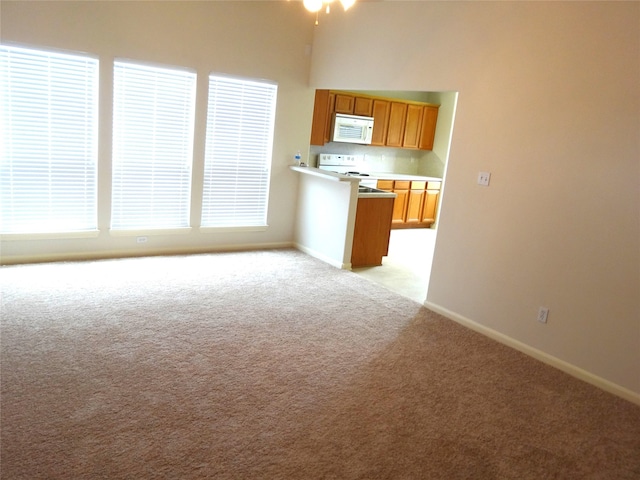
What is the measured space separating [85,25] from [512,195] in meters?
3.93

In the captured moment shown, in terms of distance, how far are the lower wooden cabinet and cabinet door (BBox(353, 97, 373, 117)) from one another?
1124 millimetres

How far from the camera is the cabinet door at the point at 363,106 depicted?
7739mm

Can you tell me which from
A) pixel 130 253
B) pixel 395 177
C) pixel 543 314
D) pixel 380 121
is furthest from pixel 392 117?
pixel 543 314

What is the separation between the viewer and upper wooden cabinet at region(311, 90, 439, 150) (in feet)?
24.9

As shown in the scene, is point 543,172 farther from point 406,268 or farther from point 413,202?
point 413,202

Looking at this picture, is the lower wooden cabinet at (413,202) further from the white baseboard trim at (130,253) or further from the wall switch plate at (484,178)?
the wall switch plate at (484,178)

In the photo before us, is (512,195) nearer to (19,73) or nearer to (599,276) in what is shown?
(599,276)

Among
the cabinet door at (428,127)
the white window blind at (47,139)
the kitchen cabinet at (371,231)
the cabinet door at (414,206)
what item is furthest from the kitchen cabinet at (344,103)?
the white window blind at (47,139)

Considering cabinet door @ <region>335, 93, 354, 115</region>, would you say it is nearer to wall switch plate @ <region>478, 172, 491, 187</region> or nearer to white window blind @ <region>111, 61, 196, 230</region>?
white window blind @ <region>111, 61, 196, 230</region>

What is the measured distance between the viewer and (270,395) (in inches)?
111

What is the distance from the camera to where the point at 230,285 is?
4586mm

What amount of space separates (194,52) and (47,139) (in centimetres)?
163

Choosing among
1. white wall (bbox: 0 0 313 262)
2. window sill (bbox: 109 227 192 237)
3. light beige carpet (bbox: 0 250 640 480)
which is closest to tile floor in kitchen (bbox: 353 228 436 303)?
light beige carpet (bbox: 0 250 640 480)

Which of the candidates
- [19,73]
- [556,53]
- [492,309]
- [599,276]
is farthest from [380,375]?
[19,73]
